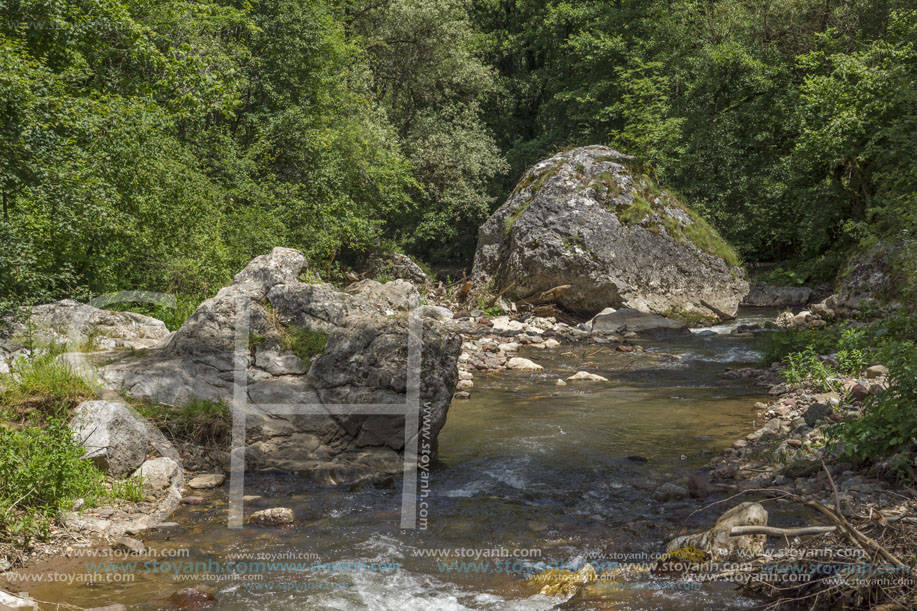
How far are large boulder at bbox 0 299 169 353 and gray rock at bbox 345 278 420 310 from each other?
274 inches

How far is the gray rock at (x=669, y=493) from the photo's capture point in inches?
223

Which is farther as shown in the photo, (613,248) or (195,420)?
(613,248)

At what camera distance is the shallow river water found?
4055mm

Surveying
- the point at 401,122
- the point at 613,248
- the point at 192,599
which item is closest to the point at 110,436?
the point at 192,599

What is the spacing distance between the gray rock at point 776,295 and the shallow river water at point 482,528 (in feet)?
32.6

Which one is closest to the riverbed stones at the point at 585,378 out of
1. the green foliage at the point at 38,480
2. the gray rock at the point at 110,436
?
the gray rock at the point at 110,436

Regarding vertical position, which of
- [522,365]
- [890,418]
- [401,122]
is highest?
[401,122]

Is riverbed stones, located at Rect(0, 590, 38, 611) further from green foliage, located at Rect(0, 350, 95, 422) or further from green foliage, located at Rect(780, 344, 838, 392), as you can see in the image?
green foliage, located at Rect(780, 344, 838, 392)

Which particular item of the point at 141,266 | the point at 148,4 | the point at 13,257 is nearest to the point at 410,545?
the point at 13,257

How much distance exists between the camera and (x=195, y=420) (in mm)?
6328

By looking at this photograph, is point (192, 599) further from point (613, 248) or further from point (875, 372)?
point (613, 248)

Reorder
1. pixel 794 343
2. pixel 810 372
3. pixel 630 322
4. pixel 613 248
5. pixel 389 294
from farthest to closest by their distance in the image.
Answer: pixel 613 248 → pixel 389 294 → pixel 630 322 → pixel 794 343 → pixel 810 372

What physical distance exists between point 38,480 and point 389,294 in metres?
11.5

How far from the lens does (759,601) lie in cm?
372
